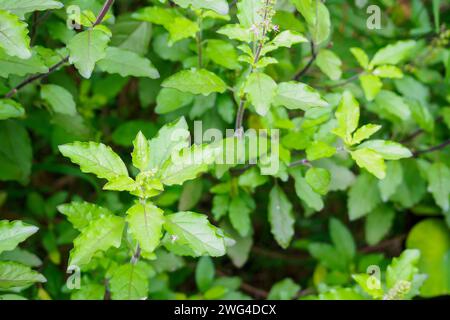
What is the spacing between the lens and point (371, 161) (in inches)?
66.2

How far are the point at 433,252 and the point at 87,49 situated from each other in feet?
6.21

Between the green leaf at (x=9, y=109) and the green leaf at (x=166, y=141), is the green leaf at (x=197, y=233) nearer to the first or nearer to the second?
the green leaf at (x=166, y=141)

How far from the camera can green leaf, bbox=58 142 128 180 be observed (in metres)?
1.52

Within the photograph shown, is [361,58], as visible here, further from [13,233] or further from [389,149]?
[13,233]

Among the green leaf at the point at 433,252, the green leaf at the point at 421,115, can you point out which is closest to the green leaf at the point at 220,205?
the green leaf at the point at 421,115

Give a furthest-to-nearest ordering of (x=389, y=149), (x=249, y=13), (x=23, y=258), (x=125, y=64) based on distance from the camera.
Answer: (x=23, y=258)
(x=125, y=64)
(x=389, y=149)
(x=249, y=13)

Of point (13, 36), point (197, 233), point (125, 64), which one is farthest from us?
point (125, 64)

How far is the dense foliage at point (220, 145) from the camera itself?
61.2 inches

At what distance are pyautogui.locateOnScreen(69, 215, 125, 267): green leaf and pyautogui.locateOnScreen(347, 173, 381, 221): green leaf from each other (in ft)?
4.02

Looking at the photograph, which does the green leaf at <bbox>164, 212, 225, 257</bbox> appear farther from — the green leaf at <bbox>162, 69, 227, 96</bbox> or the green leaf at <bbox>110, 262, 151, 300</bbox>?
the green leaf at <bbox>162, 69, 227, 96</bbox>

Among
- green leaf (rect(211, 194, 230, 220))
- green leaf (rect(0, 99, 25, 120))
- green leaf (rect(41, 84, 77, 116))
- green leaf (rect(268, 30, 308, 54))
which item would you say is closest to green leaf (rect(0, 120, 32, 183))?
green leaf (rect(41, 84, 77, 116))

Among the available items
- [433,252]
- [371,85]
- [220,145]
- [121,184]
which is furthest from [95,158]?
[433,252]
